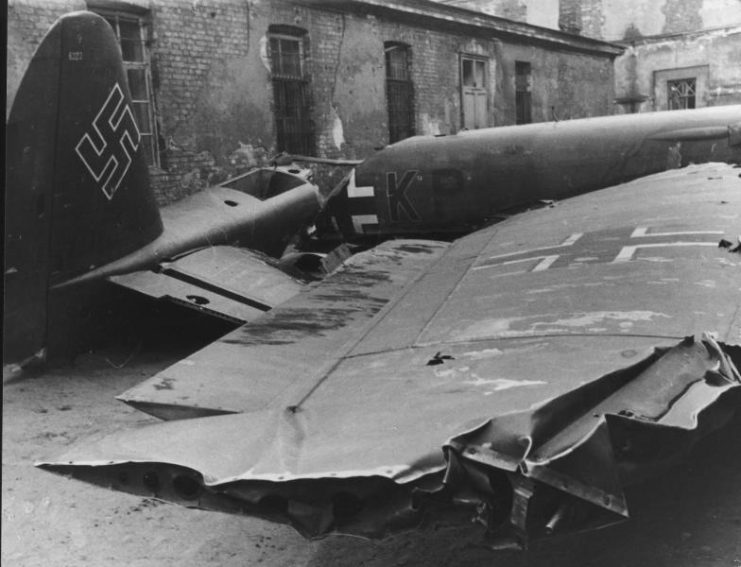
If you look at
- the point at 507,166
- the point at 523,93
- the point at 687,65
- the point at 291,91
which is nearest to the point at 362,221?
the point at 507,166

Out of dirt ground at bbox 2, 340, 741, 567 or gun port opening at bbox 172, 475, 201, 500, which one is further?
dirt ground at bbox 2, 340, 741, 567

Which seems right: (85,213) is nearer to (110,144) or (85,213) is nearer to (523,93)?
(110,144)

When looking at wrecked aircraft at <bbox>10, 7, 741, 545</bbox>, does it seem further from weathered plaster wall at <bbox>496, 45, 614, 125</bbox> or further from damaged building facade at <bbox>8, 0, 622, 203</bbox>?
weathered plaster wall at <bbox>496, 45, 614, 125</bbox>

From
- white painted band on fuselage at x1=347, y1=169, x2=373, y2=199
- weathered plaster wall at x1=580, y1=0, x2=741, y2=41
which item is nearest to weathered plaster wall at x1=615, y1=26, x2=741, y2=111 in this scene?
weathered plaster wall at x1=580, y1=0, x2=741, y2=41

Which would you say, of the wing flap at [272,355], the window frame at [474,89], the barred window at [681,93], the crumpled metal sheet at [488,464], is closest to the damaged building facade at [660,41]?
the barred window at [681,93]

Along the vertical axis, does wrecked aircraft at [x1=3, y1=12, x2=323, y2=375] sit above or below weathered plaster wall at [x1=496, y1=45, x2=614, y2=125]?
below

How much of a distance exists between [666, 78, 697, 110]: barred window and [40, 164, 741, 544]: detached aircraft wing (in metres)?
20.7

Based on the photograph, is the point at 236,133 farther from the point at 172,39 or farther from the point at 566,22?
the point at 566,22

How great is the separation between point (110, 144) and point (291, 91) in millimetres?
6541

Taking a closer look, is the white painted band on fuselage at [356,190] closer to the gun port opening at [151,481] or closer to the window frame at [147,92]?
the window frame at [147,92]

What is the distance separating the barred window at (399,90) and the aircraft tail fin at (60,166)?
8556mm

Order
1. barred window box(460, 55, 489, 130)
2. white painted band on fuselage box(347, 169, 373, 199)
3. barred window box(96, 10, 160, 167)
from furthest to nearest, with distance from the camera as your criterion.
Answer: barred window box(460, 55, 489, 130) < barred window box(96, 10, 160, 167) < white painted band on fuselage box(347, 169, 373, 199)

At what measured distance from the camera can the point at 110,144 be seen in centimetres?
556

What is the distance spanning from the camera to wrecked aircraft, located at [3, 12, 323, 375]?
511 cm
